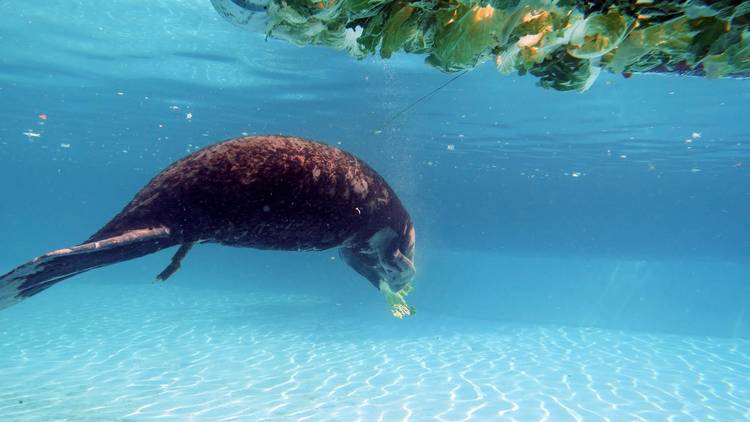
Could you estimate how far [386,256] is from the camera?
4824 mm

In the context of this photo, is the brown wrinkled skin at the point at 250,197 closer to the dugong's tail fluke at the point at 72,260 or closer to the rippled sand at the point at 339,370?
the dugong's tail fluke at the point at 72,260

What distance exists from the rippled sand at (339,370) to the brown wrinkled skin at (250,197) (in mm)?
6541

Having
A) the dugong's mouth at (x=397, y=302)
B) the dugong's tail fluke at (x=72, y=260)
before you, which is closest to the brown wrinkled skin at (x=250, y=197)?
the dugong's tail fluke at (x=72, y=260)

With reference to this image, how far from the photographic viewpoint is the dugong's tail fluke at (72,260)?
2.93m

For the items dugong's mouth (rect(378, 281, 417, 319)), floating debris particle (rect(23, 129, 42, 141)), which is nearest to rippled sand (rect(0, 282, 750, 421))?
dugong's mouth (rect(378, 281, 417, 319))

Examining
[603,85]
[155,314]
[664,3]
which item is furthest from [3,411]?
[603,85]

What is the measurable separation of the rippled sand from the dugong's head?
4767 mm

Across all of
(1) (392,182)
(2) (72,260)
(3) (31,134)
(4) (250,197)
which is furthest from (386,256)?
(3) (31,134)

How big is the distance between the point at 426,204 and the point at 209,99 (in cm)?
2805

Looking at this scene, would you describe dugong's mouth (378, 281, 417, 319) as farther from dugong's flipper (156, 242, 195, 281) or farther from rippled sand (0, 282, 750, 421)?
rippled sand (0, 282, 750, 421)

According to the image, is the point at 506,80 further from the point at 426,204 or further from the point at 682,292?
the point at 682,292

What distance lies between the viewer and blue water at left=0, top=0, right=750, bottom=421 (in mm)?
10734

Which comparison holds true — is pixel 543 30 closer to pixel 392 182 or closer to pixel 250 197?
pixel 250 197

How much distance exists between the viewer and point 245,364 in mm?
13047
